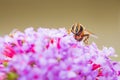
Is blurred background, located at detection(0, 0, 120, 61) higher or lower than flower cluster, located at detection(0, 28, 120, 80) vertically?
higher

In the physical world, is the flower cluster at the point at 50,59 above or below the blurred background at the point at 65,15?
below

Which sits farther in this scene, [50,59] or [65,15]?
[65,15]

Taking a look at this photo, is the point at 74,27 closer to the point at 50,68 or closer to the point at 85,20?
the point at 50,68

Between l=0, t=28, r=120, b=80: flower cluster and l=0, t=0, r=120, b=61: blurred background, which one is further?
l=0, t=0, r=120, b=61: blurred background

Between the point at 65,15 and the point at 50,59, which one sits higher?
the point at 65,15

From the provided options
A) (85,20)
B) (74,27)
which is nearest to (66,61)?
(74,27)
